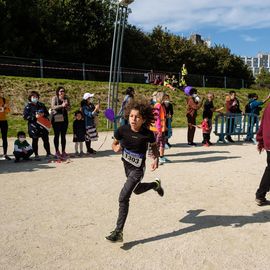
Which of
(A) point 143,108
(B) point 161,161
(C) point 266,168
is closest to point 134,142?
(A) point 143,108

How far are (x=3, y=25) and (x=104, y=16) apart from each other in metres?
10.1

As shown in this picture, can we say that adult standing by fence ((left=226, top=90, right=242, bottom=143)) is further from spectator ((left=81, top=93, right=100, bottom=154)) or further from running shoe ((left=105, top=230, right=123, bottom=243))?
running shoe ((left=105, top=230, right=123, bottom=243))

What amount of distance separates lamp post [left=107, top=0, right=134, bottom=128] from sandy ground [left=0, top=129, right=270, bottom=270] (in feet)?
23.4

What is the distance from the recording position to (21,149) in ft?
32.2

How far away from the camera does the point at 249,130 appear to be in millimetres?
14055

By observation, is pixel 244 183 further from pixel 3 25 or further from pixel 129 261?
pixel 3 25

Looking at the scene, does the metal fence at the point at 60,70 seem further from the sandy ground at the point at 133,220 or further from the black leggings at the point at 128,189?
the black leggings at the point at 128,189

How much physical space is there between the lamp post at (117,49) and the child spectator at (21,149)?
621 cm

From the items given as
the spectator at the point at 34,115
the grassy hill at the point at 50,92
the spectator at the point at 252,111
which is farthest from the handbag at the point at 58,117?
the spectator at the point at 252,111

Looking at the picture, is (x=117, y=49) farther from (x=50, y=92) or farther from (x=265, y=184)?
(x=265, y=184)

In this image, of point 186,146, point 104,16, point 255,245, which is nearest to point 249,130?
point 186,146

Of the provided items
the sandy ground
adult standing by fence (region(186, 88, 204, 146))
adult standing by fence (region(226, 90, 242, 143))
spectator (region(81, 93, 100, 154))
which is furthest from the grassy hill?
the sandy ground

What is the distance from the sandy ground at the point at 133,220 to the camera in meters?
4.23

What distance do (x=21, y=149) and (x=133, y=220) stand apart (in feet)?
17.3
